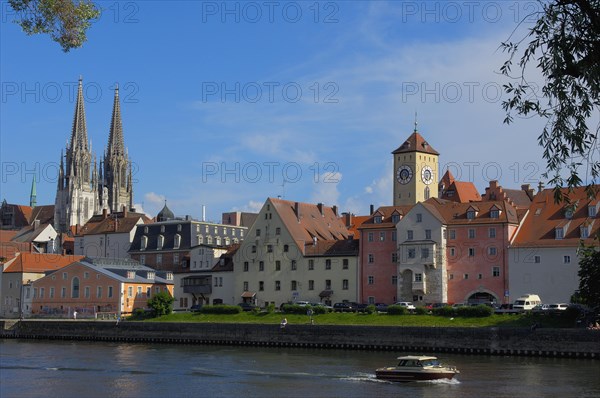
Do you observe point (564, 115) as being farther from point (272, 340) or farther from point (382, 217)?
point (382, 217)

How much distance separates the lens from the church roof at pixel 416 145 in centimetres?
12725

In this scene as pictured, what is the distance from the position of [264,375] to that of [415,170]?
7484 centimetres

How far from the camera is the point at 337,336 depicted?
3078 inches

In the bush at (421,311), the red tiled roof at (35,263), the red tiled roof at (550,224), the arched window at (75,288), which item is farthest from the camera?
the red tiled roof at (35,263)

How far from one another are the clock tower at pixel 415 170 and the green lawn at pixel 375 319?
46.8m

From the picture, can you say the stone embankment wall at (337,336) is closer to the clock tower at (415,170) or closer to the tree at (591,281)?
the tree at (591,281)

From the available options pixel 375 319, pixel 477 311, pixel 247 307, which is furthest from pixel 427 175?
pixel 477 311

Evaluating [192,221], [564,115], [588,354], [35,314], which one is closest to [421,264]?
[588,354]

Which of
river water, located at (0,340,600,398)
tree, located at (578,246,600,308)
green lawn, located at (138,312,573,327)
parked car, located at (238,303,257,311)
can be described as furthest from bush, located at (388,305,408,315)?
parked car, located at (238,303,257,311)

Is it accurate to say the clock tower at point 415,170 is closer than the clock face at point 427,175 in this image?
Yes

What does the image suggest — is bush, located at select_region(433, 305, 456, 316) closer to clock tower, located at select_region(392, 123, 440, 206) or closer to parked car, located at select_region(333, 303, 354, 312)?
parked car, located at select_region(333, 303, 354, 312)

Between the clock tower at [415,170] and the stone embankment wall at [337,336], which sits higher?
the clock tower at [415,170]

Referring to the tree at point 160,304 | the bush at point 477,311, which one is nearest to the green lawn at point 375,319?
the bush at point 477,311

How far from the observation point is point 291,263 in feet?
338
